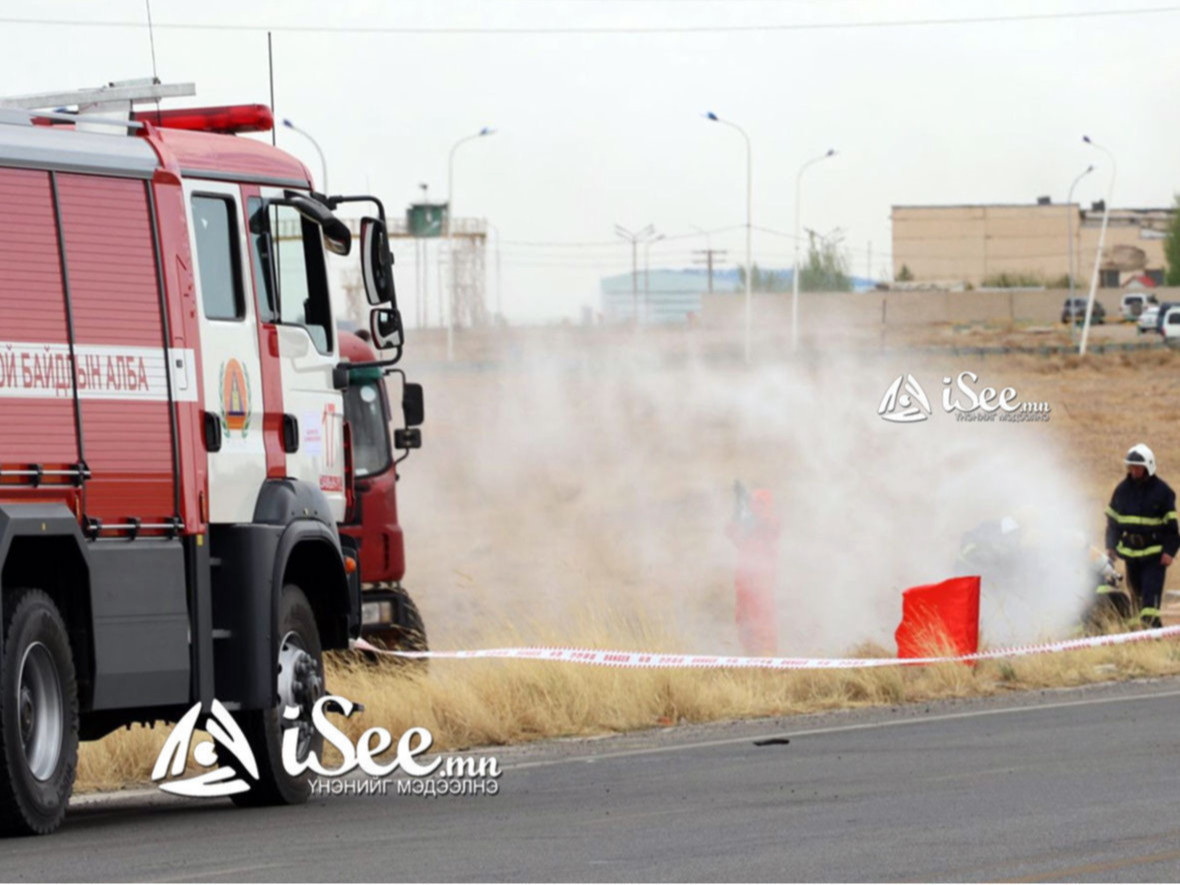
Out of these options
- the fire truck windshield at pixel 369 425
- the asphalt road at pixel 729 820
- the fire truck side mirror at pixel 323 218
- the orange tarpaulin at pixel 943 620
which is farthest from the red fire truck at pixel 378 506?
the fire truck side mirror at pixel 323 218

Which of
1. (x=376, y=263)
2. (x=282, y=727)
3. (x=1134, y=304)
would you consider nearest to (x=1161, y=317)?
(x=1134, y=304)

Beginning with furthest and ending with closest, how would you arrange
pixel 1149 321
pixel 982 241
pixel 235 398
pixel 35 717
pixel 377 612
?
pixel 982 241 < pixel 1149 321 < pixel 377 612 < pixel 235 398 < pixel 35 717

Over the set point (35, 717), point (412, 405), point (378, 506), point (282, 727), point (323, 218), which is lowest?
point (378, 506)

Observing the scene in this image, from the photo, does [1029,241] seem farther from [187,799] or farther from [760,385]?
[187,799]

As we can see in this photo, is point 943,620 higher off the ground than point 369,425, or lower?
lower

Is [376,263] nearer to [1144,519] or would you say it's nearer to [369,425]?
[369,425]

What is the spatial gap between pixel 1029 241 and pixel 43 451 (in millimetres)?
157833

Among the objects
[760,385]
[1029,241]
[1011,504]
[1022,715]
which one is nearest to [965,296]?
[1029,241]

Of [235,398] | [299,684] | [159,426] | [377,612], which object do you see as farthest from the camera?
[377,612]

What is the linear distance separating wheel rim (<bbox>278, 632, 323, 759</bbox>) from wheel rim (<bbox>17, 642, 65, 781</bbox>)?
1.50 m

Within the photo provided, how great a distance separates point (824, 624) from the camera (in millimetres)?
29172

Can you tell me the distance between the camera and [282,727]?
10938 mm

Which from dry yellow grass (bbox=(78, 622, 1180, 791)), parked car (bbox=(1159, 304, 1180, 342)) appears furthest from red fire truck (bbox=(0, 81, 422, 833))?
parked car (bbox=(1159, 304, 1180, 342))

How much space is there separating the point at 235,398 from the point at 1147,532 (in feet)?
38.1
